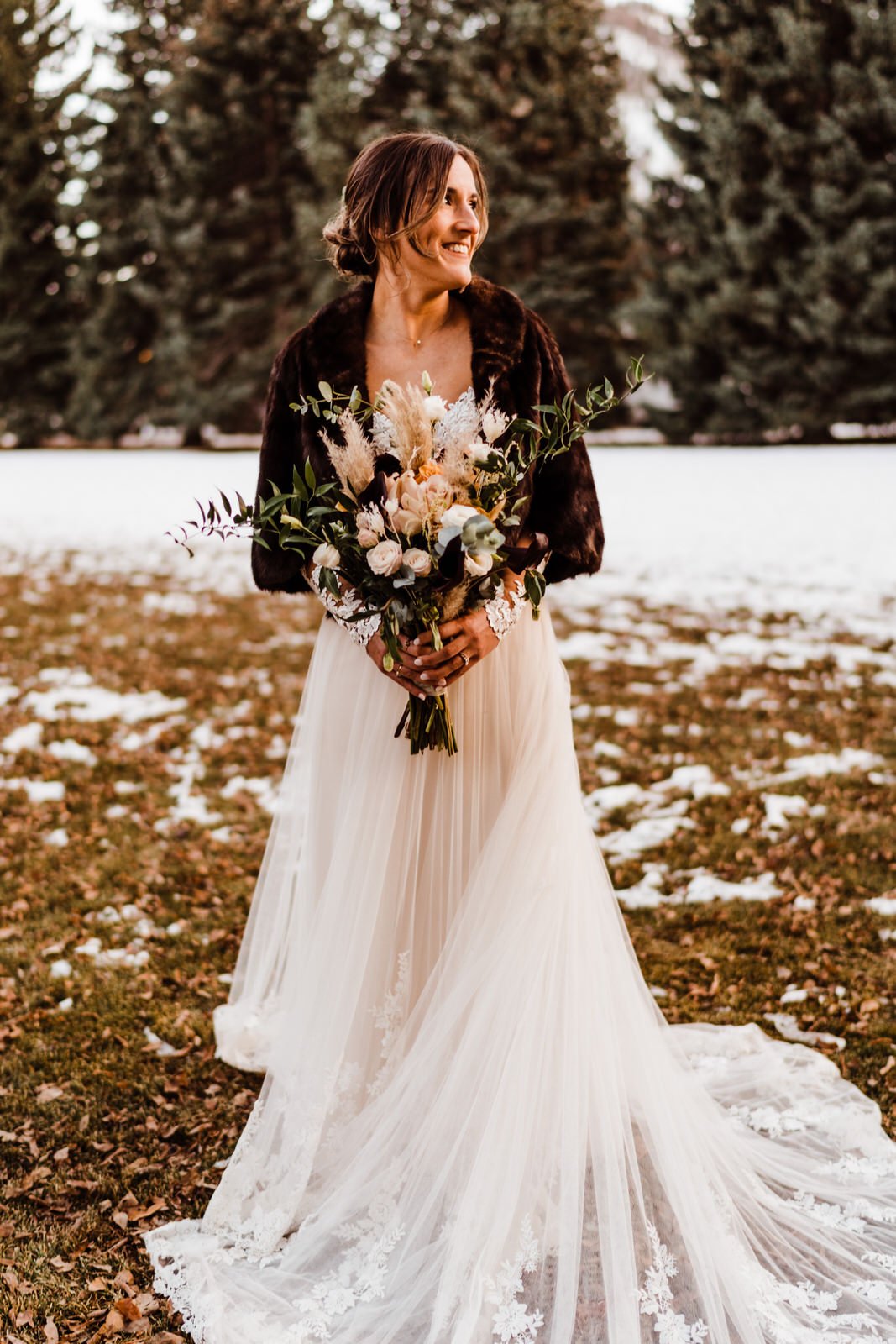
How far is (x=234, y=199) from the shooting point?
31.3 metres

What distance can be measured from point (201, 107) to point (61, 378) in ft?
27.1

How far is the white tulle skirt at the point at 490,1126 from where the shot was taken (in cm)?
250

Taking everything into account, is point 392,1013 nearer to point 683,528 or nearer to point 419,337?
point 419,337

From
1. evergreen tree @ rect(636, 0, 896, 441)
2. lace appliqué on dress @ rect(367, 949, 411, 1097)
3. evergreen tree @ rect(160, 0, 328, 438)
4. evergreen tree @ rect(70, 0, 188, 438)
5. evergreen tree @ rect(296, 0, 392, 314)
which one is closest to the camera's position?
lace appliqué on dress @ rect(367, 949, 411, 1097)

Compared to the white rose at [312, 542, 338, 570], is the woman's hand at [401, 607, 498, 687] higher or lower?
lower

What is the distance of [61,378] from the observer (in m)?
33.7

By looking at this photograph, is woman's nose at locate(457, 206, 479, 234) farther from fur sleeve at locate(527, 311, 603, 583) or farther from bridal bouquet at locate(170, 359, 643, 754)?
bridal bouquet at locate(170, 359, 643, 754)

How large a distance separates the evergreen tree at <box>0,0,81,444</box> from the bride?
32.8 meters

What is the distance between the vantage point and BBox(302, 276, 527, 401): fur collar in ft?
9.16

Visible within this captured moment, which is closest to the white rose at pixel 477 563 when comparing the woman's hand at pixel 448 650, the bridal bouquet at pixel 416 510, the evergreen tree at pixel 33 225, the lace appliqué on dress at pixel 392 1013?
the bridal bouquet at pixel 416 510

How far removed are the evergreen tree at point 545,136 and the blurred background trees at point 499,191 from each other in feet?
0.23

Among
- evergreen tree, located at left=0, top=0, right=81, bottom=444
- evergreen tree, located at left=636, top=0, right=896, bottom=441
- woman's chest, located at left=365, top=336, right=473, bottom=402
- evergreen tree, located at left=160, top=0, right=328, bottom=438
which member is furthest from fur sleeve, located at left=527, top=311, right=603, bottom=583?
evergreen tree, located at left=0, top=0, right=81, bottom=444

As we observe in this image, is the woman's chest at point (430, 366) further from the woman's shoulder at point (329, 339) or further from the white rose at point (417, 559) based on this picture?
the white rose at point (417, 559)

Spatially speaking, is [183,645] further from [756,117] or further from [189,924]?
[756,117]
